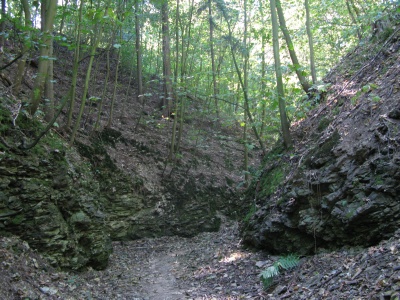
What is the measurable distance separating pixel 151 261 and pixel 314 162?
16.4 feet

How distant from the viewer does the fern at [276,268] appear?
16.8 feet

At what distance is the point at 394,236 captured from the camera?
4109 mm

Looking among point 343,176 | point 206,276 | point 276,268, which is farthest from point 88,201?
point 343,176

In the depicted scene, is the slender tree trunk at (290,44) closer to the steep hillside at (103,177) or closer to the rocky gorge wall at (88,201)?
the steep hillside at (103,177)

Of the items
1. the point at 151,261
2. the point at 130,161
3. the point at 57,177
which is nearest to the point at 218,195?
the point at 130,161

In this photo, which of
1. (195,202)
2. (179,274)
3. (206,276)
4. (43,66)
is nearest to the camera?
(206,276)

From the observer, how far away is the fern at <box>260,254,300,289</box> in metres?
5.13

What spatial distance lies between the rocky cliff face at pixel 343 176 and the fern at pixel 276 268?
38 centimetres

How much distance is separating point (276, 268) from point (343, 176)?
6.33 ft

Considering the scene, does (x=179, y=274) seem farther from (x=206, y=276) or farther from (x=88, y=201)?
(x=88, y=201)

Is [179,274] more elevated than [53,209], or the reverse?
[53,209]

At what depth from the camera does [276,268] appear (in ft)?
17.2

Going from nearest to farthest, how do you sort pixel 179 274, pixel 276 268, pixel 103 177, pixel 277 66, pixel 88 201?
pixel 276 268, pixel 179 274, pixel 88 201, pixel 277 66, pixel 103 177

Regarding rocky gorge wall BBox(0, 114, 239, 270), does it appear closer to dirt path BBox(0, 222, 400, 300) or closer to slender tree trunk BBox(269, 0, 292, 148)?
dirt path BBox(0, 222, 400, 300)
